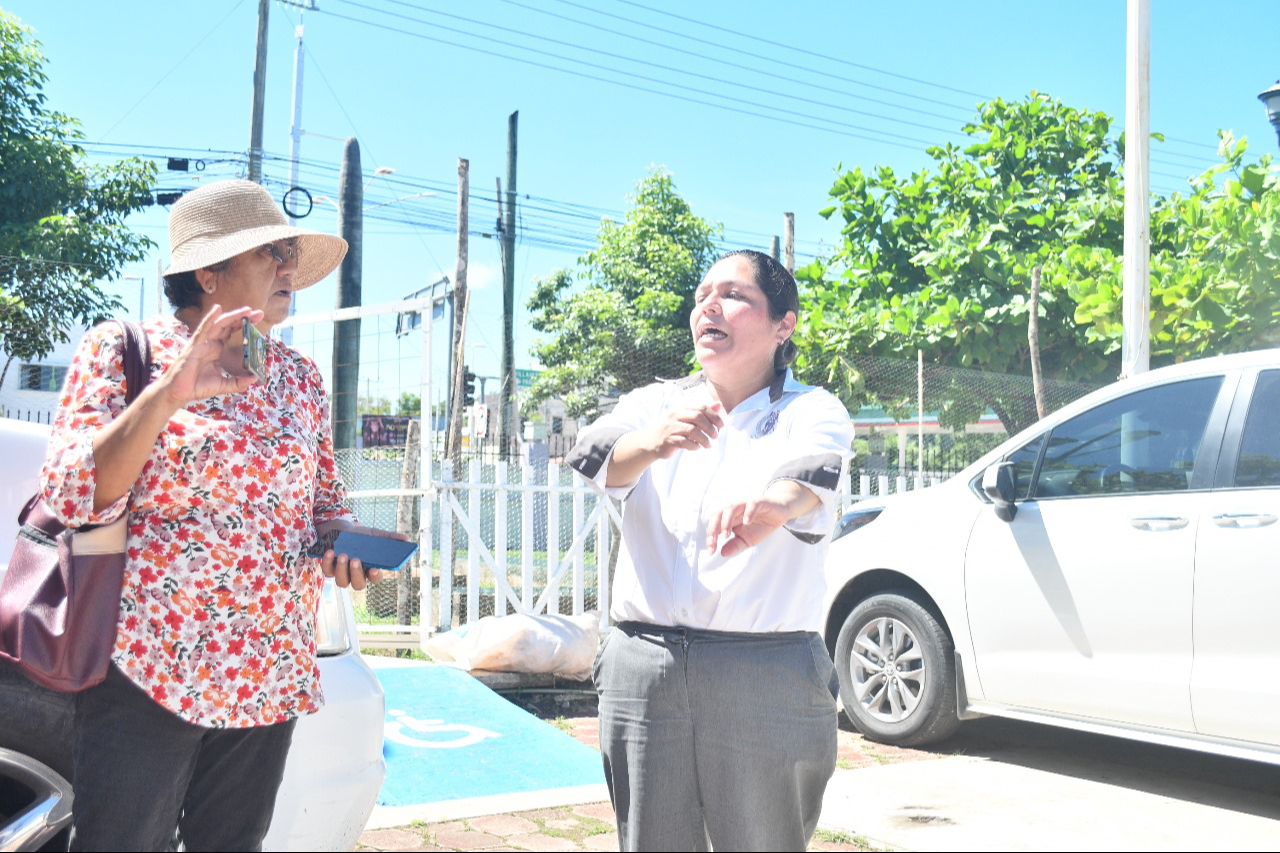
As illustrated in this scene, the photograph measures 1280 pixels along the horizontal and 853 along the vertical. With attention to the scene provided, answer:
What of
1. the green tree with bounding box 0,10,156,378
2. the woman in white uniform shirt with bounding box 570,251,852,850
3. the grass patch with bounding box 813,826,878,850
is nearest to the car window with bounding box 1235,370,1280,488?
the grass patch with bounding box 813,826,878,850

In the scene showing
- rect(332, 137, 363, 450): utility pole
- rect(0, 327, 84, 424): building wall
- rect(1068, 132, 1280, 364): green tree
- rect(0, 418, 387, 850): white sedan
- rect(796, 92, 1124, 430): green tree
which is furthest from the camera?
rect(0, 327, 84, 424): building wall

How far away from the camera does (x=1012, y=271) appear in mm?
15484

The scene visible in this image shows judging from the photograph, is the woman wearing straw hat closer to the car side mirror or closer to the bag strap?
the bag strap

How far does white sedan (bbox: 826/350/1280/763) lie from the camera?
4.34 m

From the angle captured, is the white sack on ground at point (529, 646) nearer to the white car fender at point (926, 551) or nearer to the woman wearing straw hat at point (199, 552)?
the white car fender at point (926, 551)

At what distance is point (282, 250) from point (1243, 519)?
362cm

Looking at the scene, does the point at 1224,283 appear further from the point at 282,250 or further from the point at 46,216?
the point at 46,216

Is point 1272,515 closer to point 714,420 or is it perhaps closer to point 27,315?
point 714,420

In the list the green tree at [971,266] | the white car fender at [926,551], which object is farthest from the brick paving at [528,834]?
the green tree at [971,266]

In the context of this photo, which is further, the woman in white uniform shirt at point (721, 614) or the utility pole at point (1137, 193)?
the utility pole at point (1137, 193)

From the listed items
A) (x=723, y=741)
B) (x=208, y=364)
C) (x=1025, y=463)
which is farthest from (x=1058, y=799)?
(x=208, y=364)

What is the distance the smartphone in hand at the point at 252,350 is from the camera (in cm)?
193

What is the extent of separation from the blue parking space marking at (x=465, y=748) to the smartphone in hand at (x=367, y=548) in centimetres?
239

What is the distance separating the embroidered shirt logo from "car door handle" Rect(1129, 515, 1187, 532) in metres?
2.94
